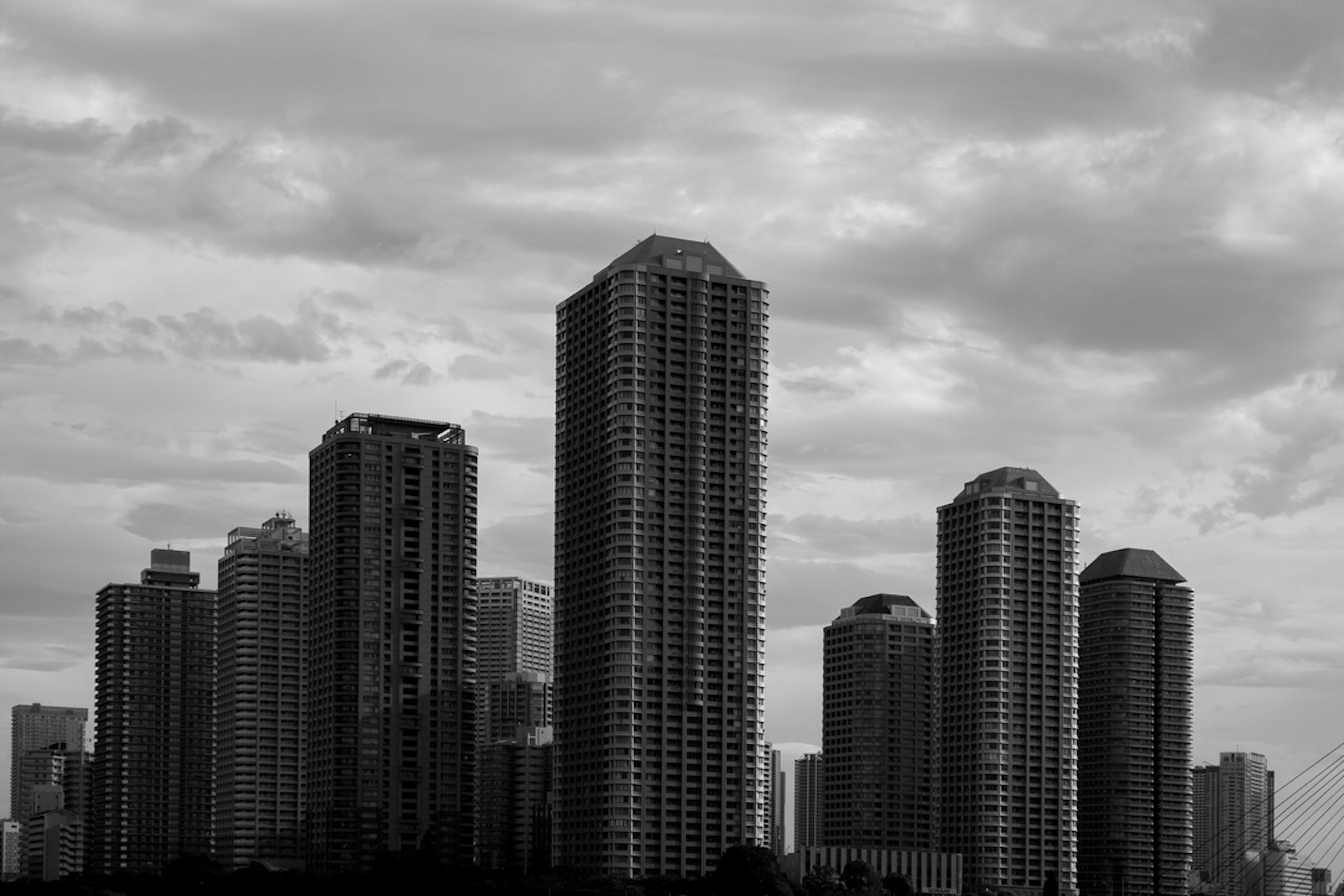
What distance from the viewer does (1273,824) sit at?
191 m
